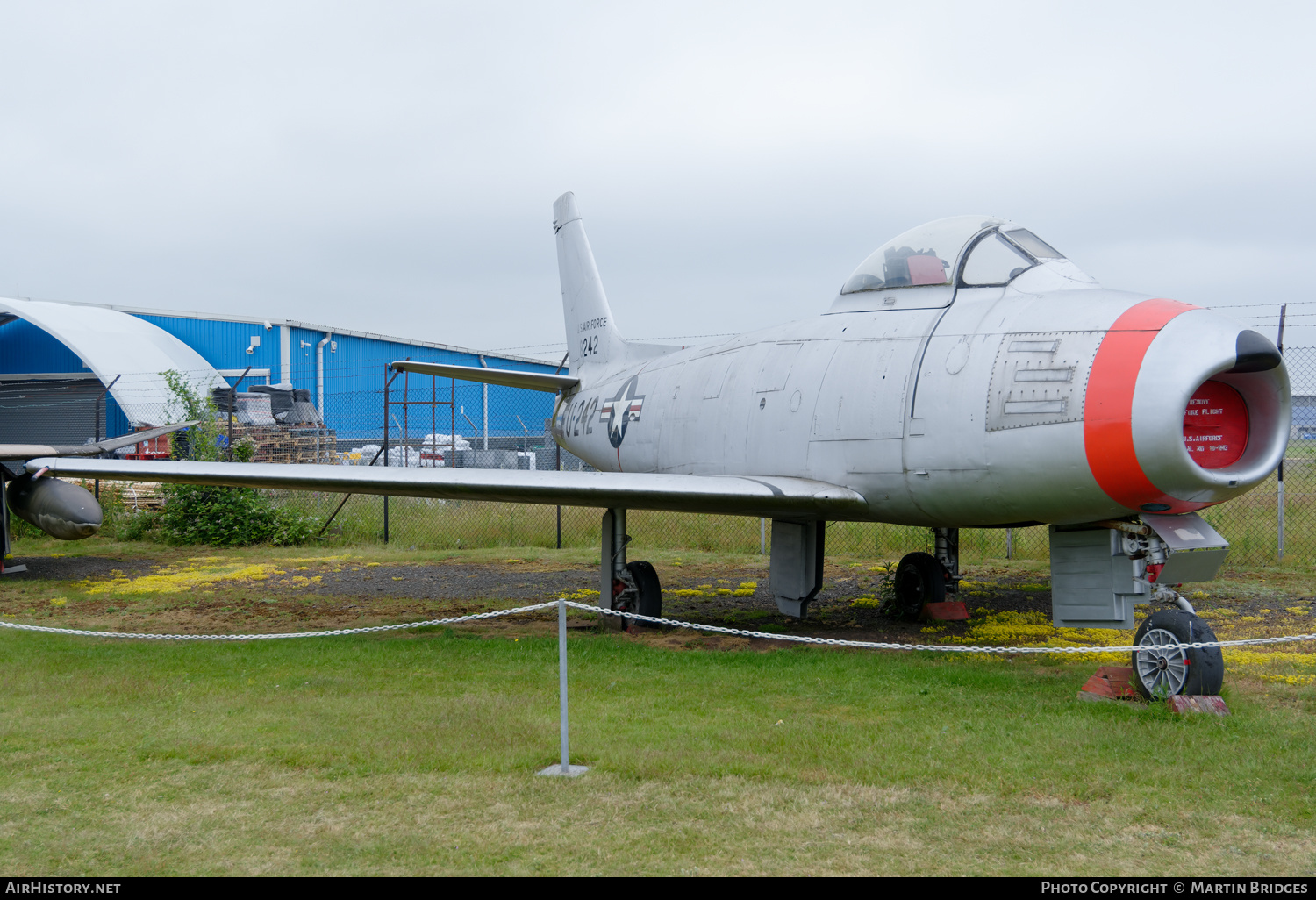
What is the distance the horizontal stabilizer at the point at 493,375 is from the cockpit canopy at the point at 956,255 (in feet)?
16.3

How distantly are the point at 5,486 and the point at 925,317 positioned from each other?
14.1 meters

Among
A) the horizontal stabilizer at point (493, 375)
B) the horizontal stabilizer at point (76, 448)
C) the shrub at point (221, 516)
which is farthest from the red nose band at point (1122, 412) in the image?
the shrub at point (221, 516)

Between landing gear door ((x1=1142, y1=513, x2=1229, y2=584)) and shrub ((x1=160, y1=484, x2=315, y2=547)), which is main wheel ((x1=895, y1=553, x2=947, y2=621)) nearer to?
landing gear door ((x1=1142, y1=513, x2=1229, y2=584))

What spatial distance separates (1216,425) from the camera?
21.7 feet

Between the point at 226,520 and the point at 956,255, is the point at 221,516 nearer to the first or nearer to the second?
the point at 226,520

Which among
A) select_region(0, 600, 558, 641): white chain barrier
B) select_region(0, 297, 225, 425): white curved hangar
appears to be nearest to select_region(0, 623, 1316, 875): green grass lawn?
select_region(0, 600, 558, 641): white chain barrier

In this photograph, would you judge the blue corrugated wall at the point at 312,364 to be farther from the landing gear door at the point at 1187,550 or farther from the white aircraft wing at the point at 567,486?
the landing gear door at the point at 1187,550

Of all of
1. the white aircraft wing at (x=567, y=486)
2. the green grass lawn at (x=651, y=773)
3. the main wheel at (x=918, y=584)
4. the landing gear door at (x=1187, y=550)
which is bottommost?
the green grass lawn at (x=651, y=773)

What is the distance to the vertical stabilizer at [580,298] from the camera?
13750mm

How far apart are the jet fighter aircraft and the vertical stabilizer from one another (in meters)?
3.02

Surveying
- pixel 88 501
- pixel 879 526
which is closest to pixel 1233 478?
pixel 879 526

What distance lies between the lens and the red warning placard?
257 inches

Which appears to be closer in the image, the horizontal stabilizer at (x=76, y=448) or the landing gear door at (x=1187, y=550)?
the landing gear door at (x=1187, y=550)

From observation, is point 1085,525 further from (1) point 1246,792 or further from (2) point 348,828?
(2) point 348,828
